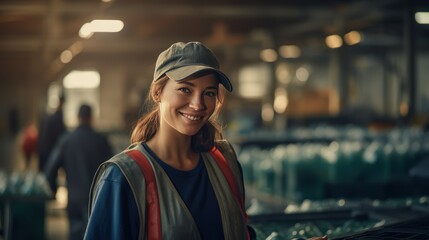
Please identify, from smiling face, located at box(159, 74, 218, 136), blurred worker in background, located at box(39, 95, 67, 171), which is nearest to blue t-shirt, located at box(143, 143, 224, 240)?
smiling face, located at box(159, 74, 218, 136)

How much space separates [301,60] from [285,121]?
59.6 feet

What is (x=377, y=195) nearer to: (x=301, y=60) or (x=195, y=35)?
(x=195, y=35)

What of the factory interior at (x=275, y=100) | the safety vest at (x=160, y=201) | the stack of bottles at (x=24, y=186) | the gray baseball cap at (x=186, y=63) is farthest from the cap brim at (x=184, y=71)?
the stack of bottles at (x=24, y=186)

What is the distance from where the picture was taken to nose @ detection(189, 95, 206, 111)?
189cm

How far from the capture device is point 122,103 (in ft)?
90.5

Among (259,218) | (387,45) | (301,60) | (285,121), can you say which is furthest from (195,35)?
(259,218)

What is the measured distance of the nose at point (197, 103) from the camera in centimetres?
189

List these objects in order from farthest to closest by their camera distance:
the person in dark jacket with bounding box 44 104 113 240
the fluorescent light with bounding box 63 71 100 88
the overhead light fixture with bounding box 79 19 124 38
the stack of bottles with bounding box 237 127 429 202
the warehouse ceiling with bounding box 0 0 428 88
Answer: the fluorescent light with bounding box 63 71 100 88 < the warehouse ceiling with bounding box 0 0 428 88 < the overhead light fixture with bounding box 79 19 124 38 < the person in dark jacket with bounding box 44 104 113 240 < the stack of bottles with bounding box 237 127 429 202

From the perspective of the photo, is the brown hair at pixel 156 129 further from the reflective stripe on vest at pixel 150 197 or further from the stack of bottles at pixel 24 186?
the stack of bottles at pixel 24 186

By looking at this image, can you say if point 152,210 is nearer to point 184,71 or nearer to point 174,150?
point 174,150

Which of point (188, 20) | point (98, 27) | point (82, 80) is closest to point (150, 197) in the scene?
point (98, 27)

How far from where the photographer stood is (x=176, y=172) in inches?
74.6

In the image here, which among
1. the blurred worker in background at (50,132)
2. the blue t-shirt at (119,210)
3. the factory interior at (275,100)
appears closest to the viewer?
the blue t-shirt at (119,210)

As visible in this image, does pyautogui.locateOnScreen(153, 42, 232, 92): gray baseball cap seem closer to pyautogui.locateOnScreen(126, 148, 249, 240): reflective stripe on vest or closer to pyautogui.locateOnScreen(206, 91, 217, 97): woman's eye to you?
pyautogui.locateOnScreen(206, 91, 217, 97): woman's eye
